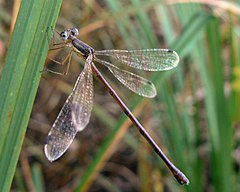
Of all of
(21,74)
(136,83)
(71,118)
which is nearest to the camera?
(21,74)

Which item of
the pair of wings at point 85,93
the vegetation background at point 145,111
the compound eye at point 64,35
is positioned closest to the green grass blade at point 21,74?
the vegetation background at point 145,111

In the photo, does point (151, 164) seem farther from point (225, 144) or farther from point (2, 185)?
point (2, 185)

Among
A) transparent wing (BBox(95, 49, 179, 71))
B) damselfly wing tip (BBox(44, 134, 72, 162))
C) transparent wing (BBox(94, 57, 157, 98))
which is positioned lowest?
damselfly wing tip (BBox(44, 134, 72, 162))

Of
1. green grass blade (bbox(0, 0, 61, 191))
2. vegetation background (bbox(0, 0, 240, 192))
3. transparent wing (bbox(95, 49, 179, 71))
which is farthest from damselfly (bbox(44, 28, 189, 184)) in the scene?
green grass blade (bbox(0, 0, 61, 191))

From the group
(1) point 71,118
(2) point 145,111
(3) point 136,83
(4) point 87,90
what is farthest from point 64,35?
(2) point 145,111

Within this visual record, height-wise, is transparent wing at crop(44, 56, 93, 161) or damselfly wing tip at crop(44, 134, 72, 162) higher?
transparent wing at crop(44, 56, 93, 161)

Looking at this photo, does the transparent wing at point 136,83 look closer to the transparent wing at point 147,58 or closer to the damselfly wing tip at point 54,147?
the transparent wing at point 147,58

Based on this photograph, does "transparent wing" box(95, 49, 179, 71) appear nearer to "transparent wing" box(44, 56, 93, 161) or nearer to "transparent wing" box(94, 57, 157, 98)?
"transparent wing" box(94, 57, 157, 98)

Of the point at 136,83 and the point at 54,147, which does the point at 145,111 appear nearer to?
the point at 136,83
